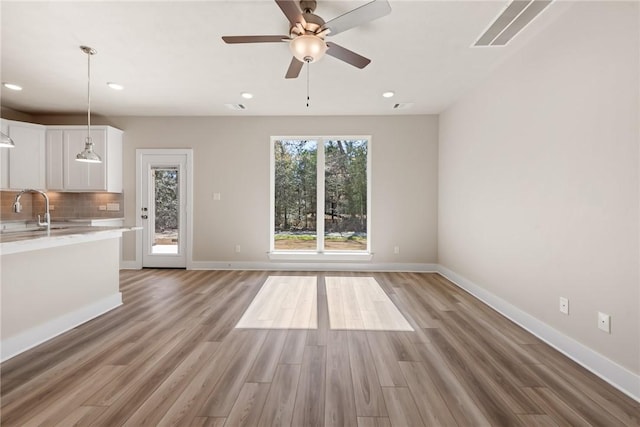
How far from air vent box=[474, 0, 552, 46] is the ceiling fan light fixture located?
1498mm

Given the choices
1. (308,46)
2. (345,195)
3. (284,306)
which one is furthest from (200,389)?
(345,195)

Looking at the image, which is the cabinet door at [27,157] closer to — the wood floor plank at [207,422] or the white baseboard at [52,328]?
the white baseboard at [52,328]

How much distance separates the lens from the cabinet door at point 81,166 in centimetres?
475

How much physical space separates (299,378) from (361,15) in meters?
2.52

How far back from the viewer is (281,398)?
1.71 meters

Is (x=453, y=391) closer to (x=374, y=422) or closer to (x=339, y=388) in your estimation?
(x=374, y=422)

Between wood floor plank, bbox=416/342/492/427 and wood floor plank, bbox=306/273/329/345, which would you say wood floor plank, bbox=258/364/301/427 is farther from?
wood floor plank, bbox=416/342/492/427

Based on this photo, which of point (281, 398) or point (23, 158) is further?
point (23, 158)

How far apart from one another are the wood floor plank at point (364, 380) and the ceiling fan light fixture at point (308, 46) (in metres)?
2.35

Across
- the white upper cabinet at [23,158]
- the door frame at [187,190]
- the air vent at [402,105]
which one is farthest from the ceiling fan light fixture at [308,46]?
the white upper cabinet at [23,158]

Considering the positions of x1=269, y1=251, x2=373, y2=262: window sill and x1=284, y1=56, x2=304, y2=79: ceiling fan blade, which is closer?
x1=284, y1=56, x2=304, y2=79: ceiling fan blade

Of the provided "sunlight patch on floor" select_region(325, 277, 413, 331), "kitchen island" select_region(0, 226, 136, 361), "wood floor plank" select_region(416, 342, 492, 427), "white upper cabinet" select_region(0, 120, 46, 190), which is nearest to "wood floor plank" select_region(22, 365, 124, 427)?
"kitchen island" select_region(0, 226, 136, 361)

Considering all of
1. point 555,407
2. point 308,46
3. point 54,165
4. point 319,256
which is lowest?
point 555,407

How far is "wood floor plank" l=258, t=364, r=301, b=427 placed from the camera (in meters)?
1.53
